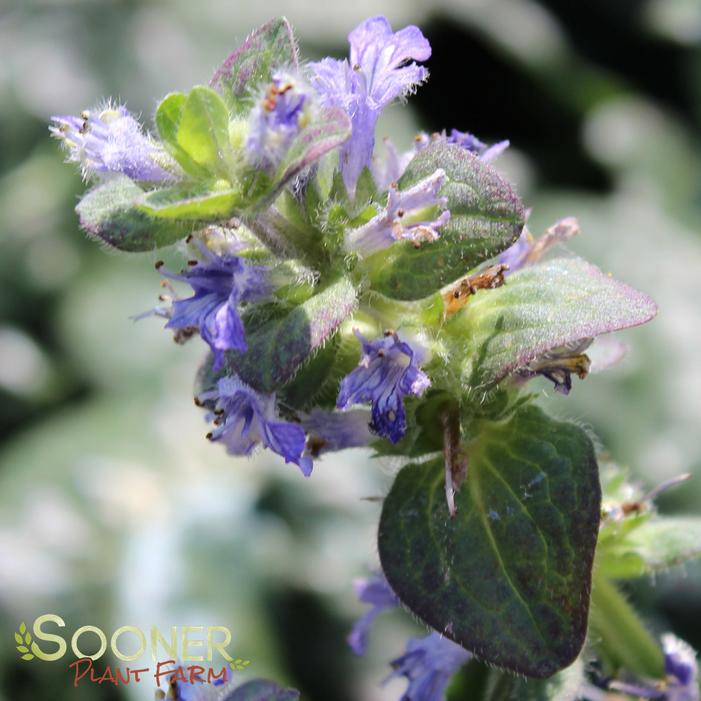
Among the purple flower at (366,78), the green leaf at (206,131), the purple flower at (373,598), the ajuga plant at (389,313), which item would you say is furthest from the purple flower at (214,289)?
the purple flower at (373,598)

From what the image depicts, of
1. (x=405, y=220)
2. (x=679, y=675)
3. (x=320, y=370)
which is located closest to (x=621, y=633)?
(x=679, y=675)

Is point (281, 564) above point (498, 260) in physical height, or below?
below

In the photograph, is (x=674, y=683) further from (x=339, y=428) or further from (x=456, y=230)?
(x=456, y=230)

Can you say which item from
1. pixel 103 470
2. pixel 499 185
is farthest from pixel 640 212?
pixel 499 185

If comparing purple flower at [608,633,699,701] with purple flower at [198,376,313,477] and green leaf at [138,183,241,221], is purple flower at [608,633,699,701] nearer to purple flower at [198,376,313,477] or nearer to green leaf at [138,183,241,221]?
purple flower at [198,376,313,477]

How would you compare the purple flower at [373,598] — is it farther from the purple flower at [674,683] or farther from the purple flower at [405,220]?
the purple flower at [405,220]

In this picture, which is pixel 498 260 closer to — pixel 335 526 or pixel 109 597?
pixel 335 526

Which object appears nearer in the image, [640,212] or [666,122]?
[640,212]

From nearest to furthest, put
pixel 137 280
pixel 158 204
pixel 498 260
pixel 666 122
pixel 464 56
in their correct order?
pixel 158 204 < pixel 498 260 < pixel 137 280 < pixel 666 122 < pixel 464 56

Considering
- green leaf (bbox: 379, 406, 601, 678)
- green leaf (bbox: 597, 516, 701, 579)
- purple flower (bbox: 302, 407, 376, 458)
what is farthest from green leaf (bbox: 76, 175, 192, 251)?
green leaf (bbox: 597, 516, 701, 579)
